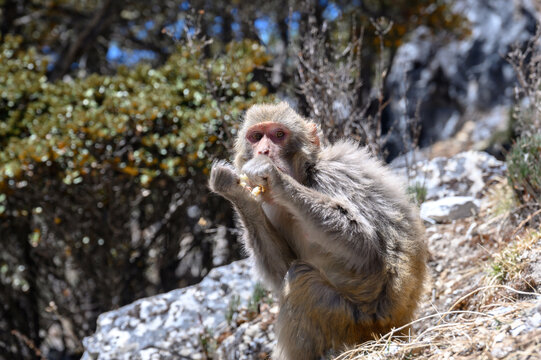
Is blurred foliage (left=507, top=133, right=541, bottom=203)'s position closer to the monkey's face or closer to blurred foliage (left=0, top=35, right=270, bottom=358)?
the monkey's face

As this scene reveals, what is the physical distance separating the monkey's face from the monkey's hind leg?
62cm

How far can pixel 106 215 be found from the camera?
5.75 m

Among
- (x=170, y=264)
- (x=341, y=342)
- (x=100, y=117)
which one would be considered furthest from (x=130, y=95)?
(x=341, y=342)

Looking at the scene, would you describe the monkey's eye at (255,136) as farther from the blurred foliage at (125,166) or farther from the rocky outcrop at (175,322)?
the rocky outcrop at (175,322)

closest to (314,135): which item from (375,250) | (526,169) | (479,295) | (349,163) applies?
(349,163)

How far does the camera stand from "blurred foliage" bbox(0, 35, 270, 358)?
545 cm

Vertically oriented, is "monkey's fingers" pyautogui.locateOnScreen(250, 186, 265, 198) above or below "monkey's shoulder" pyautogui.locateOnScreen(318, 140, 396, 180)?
below

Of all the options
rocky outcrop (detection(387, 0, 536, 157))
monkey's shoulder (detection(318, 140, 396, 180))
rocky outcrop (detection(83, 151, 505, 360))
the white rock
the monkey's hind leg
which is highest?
rocky outcrop (detection(387, 0, 536, 157))

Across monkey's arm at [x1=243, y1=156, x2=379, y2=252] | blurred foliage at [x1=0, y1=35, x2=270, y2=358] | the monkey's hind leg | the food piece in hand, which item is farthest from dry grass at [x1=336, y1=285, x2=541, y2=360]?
blurred foliage at [x1=0, y1=35, x2=270, y2=358]

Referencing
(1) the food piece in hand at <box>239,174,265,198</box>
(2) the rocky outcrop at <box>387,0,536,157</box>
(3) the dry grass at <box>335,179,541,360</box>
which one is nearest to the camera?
(3) the dry grass at <box>335,179,541,360</box>

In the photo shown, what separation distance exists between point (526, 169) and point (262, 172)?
2.52 m

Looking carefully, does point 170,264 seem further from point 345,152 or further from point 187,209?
point 345,152

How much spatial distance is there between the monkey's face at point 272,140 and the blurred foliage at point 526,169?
2.12 metres

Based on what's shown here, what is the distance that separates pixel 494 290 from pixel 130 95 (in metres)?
4.07
